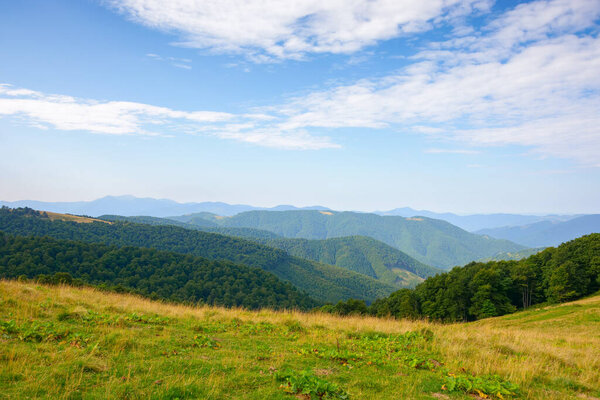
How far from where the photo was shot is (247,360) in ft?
24.0

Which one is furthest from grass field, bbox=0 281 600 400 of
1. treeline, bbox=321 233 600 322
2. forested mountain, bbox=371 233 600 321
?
forested mountain, bbox=371 233 600 321

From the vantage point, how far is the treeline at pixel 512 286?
3831 centimetres

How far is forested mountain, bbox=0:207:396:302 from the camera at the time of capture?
398 ft

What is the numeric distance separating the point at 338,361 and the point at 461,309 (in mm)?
47174

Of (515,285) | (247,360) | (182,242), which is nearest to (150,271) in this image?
(182,242)

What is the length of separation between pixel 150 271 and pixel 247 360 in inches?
3899

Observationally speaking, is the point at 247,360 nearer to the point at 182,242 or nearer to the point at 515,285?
the point at 515,285

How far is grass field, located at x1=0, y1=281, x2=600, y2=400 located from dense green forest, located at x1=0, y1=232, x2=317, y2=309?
59.8 metres

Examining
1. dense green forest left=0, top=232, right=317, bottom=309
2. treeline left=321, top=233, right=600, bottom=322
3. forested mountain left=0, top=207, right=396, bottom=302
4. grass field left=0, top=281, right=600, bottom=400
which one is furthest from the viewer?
forested mountain left=0, top=207, right=396, bottom=302

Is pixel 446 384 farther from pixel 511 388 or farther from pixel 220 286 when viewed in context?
pixel 220 286

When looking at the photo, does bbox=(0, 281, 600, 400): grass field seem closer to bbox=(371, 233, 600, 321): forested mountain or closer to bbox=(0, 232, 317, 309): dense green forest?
bbox=(371, 233, 600, 321): forested mountain

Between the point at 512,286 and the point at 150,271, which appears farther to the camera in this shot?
the point at 150,271

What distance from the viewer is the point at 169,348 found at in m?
7.55

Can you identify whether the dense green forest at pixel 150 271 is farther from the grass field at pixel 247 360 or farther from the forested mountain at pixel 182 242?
the grass field at pixel 247 360
